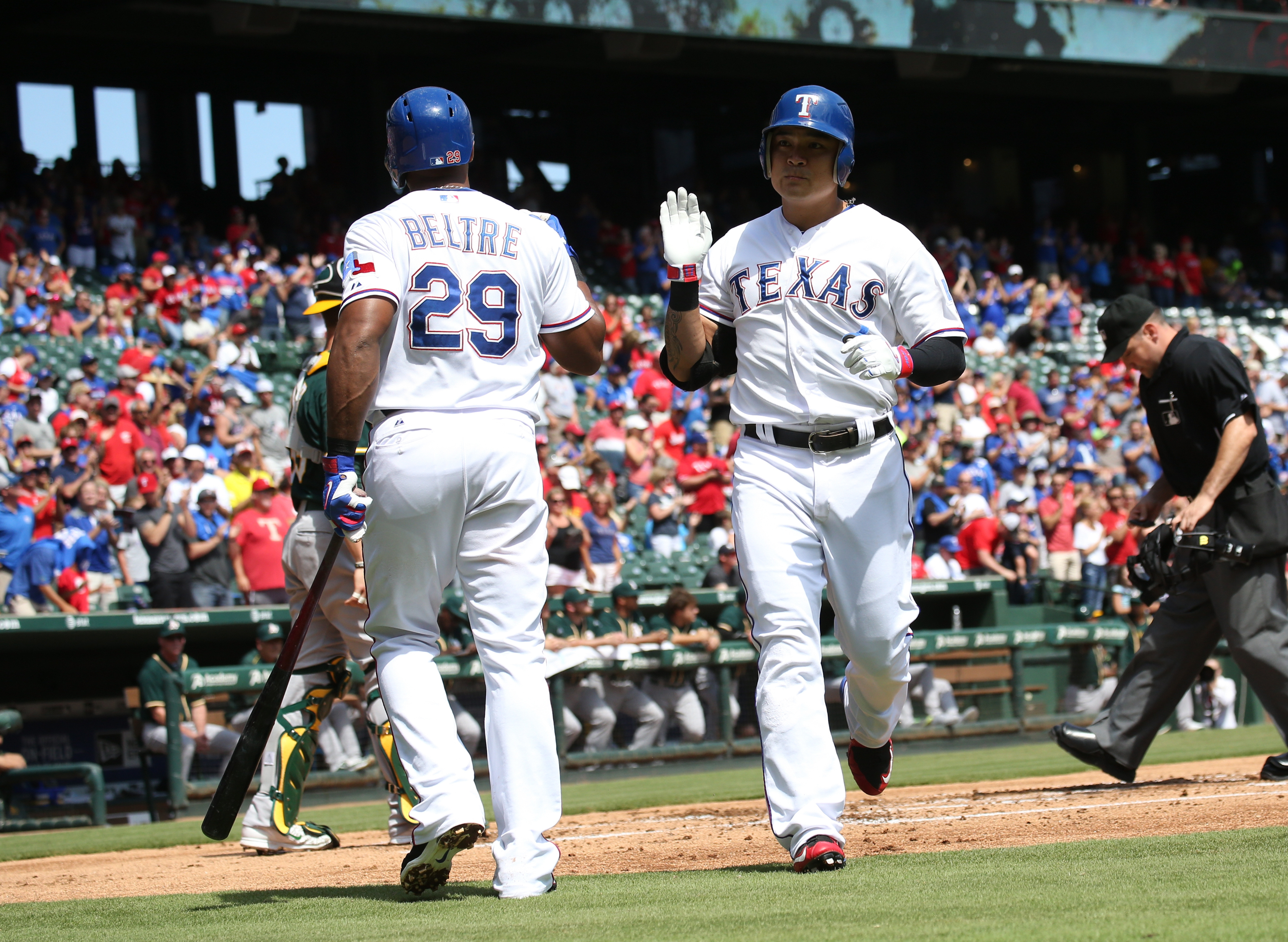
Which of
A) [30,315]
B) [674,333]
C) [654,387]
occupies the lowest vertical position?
[674,333]

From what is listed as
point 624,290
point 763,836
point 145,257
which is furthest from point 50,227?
point 763,836

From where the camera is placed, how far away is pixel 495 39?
23188 mm

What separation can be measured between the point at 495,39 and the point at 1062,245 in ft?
35.5

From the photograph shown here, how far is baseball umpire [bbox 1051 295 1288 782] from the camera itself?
5879 mm

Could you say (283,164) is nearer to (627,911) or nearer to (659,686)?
(659,686)

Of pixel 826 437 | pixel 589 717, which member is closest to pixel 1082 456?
pixel 589 717

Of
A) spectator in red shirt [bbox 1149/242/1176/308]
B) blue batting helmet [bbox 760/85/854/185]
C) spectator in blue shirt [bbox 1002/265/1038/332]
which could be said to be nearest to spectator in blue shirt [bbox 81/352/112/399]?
blue batting helmet [bbox 760/85/854/185]

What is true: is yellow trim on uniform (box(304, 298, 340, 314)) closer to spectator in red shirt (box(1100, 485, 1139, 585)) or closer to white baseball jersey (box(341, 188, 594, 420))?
white baseball jersey (box(341, 188, 594, 420))

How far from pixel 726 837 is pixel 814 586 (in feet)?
4.67

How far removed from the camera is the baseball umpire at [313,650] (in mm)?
5414

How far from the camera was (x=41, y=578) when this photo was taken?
10695 millimetres

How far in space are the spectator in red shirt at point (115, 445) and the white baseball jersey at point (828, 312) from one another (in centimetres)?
912

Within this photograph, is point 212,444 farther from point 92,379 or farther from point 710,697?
point 710,697

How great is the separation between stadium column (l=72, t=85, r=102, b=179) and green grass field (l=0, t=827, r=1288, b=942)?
19.6 meters
